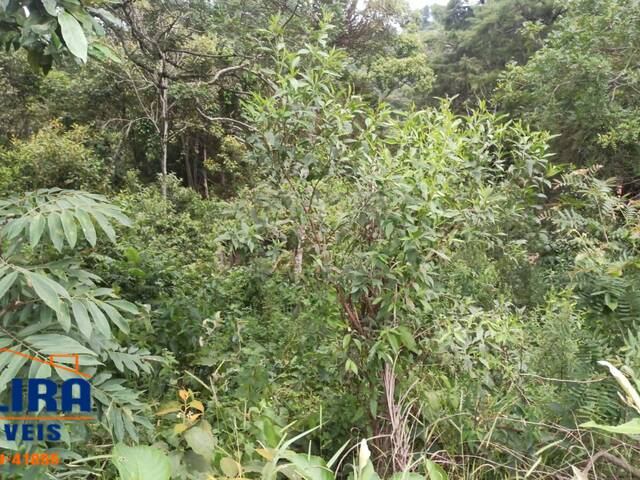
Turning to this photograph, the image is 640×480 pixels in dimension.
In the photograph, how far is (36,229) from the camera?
3.58 feet

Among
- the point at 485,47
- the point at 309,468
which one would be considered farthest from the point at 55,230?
the point at 485,47

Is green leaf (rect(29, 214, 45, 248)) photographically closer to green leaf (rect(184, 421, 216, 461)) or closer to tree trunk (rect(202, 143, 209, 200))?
Result: green leaf (rect(184, 421, 216, 461))

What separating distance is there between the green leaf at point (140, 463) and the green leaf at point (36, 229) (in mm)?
525

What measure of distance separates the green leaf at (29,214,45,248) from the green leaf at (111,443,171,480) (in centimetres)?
52

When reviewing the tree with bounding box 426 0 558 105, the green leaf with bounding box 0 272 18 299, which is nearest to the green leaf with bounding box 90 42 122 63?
the green leaf with bounding box 0 272 18 299

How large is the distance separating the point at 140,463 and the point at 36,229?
624mm

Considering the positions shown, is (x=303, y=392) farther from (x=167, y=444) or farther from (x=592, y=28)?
(x=592, y=28)

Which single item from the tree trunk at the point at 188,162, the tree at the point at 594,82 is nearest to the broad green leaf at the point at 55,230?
the tree at the point at 594,82

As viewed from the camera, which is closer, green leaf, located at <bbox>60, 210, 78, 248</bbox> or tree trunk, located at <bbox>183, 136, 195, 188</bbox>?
green leaf, located at <bbox>60, 210, 78, 248</bbox>

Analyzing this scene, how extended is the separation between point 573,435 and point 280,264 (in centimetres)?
144

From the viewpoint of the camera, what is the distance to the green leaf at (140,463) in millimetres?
875

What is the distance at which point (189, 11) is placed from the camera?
161 inches

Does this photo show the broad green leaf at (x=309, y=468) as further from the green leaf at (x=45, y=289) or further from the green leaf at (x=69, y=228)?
the green leaf at (x=69, y=228)

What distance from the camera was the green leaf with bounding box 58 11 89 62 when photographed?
1.05 metres
